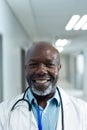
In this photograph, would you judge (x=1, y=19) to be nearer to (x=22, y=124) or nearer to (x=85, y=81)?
(x=22, y=124)

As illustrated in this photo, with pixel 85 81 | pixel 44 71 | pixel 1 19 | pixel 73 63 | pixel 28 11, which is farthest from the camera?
pixel 73 63

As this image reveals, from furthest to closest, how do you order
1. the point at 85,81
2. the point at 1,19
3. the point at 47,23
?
1. the point at 85,81
2. the point at 47,23
3. the point at 1,19

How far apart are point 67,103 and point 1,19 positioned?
2117 mm

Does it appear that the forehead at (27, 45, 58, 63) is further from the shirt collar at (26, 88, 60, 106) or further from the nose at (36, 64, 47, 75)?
the shirt collar at (26, 88, 60, 106)

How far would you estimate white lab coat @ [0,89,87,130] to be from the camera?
1.23 metres

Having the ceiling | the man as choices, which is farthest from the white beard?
the ceiling

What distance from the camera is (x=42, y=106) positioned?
4.27ft

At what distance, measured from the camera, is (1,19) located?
10.4 ft

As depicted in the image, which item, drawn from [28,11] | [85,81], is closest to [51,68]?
[28,11]

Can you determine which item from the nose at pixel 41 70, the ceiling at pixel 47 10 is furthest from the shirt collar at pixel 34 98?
the ceiling at pixel 47 10

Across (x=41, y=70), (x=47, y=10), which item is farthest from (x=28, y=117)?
(x=47, y=10)

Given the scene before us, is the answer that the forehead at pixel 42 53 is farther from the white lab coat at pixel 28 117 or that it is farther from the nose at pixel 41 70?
the white lab coat at pixel 28 117

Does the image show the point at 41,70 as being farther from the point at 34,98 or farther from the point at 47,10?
the point at 47,10

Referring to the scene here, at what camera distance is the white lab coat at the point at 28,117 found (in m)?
1.23
